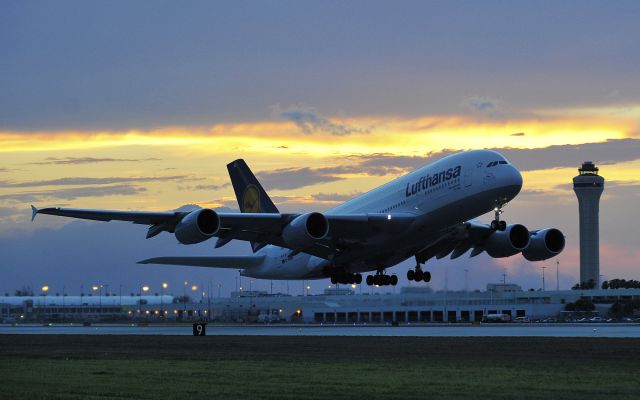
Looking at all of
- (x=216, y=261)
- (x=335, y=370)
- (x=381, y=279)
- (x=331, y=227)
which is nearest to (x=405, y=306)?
(x=216, y=261)

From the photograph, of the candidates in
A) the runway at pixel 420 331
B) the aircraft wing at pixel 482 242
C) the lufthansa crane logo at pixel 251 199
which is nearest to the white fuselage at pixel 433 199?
the aircraft wing at pixel 482 242

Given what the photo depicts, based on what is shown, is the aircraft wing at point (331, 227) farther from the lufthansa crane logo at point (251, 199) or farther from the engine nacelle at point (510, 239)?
the lufthansa crane logo at point (251, 199)

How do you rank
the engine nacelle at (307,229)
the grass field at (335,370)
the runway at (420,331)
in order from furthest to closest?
the runway at (420,331)
the engine nacelle at (307,229)
the grass field at (335,370)

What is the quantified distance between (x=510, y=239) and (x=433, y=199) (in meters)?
11.5

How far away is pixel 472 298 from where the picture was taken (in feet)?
461

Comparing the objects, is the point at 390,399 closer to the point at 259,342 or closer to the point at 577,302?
the point at 259,342

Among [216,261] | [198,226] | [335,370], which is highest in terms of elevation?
[198,226]

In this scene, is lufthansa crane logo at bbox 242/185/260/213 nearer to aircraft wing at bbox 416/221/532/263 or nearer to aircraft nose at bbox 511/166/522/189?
aircraft wing at bbox 416/221/532/263

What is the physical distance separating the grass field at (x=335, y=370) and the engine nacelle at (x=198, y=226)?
812 centimetres

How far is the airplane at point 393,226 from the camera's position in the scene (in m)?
55.8

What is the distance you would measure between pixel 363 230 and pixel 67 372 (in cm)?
3109

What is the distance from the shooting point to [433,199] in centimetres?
5753

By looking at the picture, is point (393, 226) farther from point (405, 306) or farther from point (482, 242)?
point (405, 306)

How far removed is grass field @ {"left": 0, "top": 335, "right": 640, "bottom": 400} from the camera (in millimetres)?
26234
